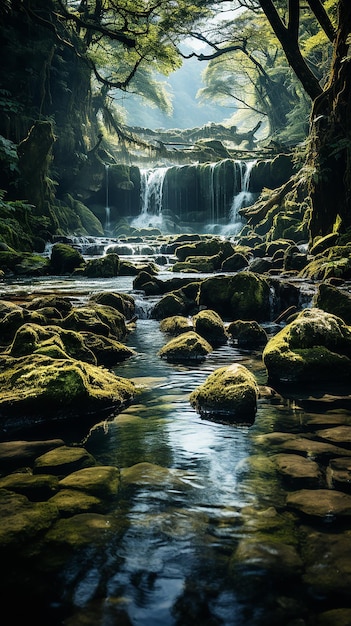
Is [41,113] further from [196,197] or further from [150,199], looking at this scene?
[196,197]

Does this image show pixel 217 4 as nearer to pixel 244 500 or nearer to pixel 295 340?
pixel 295 340

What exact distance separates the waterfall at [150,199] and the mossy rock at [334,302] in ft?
96.4

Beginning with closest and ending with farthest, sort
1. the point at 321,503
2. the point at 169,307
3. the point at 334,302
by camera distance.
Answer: the point at 321,503, the point at 334,302, the point at 169,307

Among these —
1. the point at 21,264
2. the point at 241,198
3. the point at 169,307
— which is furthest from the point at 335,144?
the point at 241,198

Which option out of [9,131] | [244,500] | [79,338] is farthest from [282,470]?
[9,131]

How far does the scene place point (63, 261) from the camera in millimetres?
18203

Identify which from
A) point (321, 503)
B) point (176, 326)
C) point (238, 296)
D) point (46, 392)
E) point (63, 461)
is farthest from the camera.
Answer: point (238, 296)

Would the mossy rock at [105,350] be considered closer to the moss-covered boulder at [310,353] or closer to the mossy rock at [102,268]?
the moss-covered boulder at [310,353]

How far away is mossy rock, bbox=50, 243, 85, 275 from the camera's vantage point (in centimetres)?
1817

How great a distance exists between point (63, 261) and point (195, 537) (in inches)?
647

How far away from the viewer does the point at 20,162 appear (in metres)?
23.7

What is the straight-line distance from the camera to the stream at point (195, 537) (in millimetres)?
2184

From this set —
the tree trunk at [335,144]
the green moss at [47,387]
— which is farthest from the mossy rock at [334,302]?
the tree trunk at [335,144]

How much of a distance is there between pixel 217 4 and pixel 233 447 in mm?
34831
